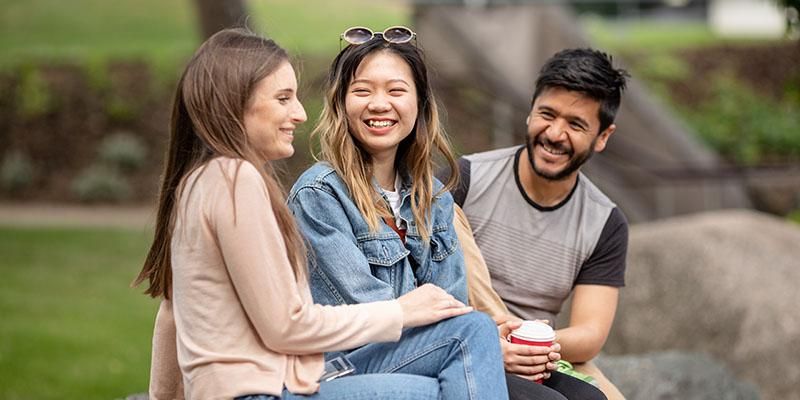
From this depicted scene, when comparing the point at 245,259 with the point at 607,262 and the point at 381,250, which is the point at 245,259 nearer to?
the point at 381,250

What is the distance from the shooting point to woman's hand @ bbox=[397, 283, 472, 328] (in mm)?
2969

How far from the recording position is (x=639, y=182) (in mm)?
11281

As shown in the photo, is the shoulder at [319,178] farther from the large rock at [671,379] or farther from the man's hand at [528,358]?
the large rock at [671,379]

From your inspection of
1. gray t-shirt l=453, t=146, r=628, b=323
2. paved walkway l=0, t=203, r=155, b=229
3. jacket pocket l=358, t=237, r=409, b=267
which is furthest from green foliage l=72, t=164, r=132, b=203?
jacket pocket l=358, t=237, r=409, b=267

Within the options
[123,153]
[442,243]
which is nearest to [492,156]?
[442,243]

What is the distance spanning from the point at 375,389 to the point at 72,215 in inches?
412

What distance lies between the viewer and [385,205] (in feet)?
11.1

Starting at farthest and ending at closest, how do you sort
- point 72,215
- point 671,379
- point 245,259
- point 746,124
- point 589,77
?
point 746,124
point 72,215
point 671,379
point 589,77
point 245,259

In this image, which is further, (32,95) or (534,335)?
(32,95)

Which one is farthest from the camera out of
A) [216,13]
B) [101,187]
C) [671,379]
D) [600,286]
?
[101,187]

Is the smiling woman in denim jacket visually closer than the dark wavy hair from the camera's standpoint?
Yes

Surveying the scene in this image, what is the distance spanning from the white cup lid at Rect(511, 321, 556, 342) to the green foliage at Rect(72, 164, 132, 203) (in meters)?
10.5

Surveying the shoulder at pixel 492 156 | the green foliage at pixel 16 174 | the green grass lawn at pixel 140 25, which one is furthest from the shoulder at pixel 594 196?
the green foliage at pixel 16 174

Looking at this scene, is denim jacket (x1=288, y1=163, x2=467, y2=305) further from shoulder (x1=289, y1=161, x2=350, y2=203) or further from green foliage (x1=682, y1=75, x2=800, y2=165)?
green foliage (x1=682, y1=75, x2=800, y2=165)
